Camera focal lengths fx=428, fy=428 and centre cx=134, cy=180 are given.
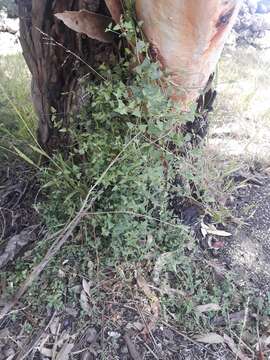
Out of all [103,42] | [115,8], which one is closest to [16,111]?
[103,42]

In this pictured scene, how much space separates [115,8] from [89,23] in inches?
3.8

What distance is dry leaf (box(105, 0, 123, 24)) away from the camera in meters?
1.27

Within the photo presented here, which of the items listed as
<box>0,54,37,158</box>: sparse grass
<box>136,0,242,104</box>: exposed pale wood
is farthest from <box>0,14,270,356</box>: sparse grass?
<box>0,54,37,158</box>: sparse grass

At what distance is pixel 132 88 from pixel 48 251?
0.63m

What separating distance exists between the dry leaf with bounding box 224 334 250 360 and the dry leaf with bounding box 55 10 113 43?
1096mm

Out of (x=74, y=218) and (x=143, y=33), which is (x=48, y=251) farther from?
(x=143, y=33)

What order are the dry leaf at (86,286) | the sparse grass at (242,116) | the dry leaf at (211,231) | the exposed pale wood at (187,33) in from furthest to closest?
the sparse grass at (242,116)
the dry leaf at (211,231)
the dry leaf at (86,286)
the exposed pale wood at (187,33)

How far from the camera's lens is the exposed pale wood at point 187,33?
3.88ft

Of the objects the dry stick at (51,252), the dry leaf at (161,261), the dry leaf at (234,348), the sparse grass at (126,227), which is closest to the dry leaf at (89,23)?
the sparse grass at (126,227)

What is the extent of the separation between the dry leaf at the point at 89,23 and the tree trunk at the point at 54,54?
36 mm

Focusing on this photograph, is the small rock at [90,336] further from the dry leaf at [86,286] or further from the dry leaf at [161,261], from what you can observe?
the dry leaf at [161,261]

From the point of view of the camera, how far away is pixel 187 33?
4.09 ft

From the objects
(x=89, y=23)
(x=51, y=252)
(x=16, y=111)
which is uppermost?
(x=89, y=23)

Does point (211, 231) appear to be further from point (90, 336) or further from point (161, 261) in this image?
point (90, 336)
